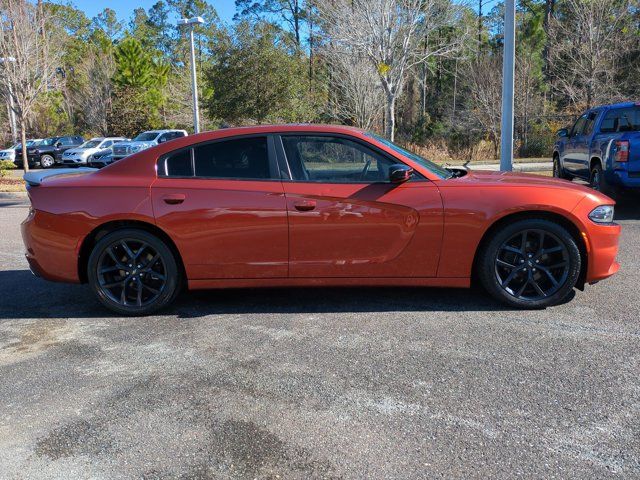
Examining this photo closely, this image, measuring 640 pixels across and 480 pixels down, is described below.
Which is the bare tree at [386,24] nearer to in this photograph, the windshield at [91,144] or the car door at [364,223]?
the car door at [364,223]

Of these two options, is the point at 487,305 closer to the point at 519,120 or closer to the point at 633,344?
the point at 633,344

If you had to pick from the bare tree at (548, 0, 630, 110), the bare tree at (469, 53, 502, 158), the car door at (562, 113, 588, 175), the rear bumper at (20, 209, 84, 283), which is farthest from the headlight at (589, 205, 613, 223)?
the bare tree at (469, 53, 502, 158)

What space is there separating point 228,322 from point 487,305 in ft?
7.22

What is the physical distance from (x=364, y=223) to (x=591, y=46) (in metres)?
24.0

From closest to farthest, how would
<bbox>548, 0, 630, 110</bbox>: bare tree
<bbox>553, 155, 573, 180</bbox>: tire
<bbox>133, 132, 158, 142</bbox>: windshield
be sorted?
<bbox>553, 155, 573, 180</bbox>: tire, <bbox>548, 0, 630, 110</bbox>: bare tree, <bbox>133, 132, 158, 142</bbox>: windshield

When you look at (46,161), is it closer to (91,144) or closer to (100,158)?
(91,144)

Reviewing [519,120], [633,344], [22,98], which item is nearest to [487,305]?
[633,344]

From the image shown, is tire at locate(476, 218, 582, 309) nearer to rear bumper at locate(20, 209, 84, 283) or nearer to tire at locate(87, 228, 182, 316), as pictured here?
tire at locate(87, 228, 182, 316)

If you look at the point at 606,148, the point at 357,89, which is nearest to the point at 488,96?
the point at 357,89

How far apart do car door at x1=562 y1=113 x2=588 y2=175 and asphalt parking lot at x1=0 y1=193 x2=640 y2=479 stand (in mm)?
6384

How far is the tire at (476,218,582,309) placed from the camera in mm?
4496

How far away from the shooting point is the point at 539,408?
10.0 ft

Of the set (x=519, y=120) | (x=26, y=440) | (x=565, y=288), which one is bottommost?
(x=26, y=440)

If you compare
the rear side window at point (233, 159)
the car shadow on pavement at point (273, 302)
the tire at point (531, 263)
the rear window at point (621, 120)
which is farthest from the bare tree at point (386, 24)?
the tire at point (531, 263)
